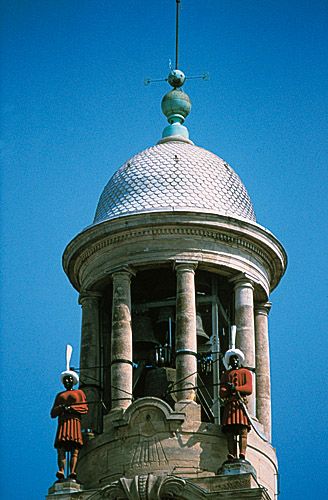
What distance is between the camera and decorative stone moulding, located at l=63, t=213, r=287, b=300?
52.2 meters

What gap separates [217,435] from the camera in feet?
163

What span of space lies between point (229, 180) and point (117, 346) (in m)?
6.15

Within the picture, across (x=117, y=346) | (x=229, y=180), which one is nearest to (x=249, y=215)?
(x=229, y=180)

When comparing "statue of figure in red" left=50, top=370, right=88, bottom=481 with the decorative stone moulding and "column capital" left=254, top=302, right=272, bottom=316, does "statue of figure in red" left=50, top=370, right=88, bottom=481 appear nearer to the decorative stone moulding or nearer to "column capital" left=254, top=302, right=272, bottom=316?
the decorative stone moulding

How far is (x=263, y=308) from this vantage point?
54.3 m

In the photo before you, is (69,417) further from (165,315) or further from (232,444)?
(165,315)

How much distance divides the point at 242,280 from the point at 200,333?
177 cm

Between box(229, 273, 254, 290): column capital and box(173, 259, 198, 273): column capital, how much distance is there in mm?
1376

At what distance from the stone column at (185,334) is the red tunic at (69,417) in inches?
98.6

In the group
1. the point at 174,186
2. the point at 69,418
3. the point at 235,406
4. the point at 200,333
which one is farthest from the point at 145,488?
the point at 174,186

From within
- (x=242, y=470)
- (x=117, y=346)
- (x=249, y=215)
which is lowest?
(x=242, y=470)

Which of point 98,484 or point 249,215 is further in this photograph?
point 249,215

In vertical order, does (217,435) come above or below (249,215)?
below

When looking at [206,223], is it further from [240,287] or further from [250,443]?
[250,443]
